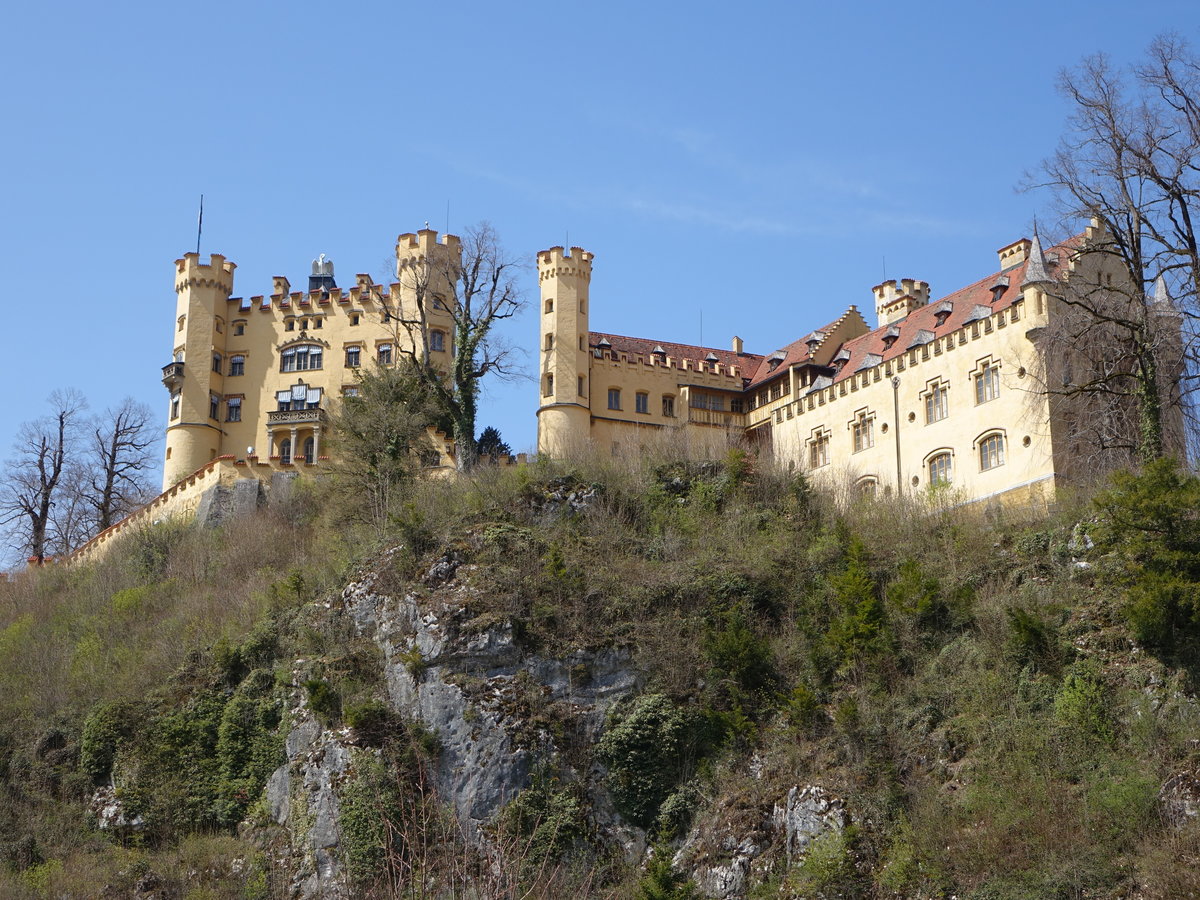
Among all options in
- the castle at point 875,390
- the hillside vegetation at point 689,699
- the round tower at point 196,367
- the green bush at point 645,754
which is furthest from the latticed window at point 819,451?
the round tower at point 196,367

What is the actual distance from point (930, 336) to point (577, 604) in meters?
19.6

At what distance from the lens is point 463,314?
55.9 metres

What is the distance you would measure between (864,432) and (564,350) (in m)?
12.6

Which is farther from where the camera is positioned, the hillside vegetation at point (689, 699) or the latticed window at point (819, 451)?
the latticed window at point (819, 451)

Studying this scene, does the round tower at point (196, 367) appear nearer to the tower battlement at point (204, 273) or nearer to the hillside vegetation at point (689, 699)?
the tower battlement at point (204, 273)

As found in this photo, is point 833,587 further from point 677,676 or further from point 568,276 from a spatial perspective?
point 568,276

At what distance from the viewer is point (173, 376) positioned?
62.1 metres

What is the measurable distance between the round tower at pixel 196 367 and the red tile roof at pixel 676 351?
1531 cm

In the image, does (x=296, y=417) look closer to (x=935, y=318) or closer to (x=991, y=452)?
(x=935, y=318)

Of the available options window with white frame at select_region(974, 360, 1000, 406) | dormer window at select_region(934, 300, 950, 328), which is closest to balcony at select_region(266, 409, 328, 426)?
dormer window at select_region(934, 300, 950, 328)

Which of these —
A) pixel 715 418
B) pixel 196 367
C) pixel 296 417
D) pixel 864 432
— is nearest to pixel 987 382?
pixel 864 432

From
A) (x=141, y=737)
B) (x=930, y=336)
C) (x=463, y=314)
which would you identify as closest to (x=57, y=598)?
(x=141, y=737)

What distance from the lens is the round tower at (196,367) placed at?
60.8 meters

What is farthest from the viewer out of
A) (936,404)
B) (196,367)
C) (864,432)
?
(196,367)
